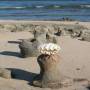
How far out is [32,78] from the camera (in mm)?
12133

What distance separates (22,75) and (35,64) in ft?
4.68

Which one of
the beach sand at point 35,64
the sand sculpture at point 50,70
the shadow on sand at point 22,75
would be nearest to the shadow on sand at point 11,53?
the beach sand at point 35,64

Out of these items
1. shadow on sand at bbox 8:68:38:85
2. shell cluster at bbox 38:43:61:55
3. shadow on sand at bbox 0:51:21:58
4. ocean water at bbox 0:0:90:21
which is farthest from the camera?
ocean water at bbox 0:0:90:21

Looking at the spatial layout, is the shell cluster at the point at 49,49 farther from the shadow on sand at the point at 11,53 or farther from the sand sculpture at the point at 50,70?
the shadow on sand at the point at 11,53

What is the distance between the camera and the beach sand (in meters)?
11.5

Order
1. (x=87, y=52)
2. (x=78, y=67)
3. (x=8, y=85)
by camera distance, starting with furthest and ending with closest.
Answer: (x=87, y=52), (x=78, y=67), (x=8, y=85)

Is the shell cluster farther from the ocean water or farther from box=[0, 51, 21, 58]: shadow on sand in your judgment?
the ocean water

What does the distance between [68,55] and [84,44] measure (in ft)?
8.25

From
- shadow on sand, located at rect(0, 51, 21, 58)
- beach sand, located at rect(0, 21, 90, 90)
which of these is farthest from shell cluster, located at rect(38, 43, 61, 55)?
shadow on sand, located at rect(0, 51, 21, 58)

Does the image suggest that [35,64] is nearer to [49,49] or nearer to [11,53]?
[11,53]

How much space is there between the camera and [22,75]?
12.5m

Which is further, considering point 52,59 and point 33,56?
point 33,56

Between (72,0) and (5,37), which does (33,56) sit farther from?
(72,0)

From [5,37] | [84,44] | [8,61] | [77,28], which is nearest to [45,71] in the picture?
[8,61]
